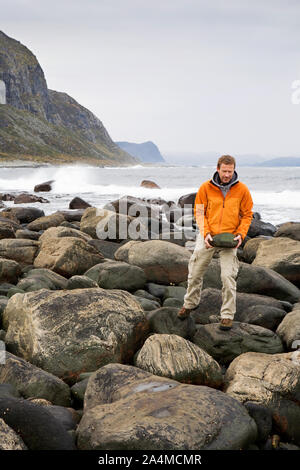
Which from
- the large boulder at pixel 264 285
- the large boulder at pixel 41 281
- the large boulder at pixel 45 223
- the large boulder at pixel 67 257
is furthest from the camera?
the large boulder at pixel 45 223

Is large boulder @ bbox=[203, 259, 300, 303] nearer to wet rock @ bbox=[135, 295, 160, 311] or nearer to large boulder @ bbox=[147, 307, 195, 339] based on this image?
wet rock @ bbox=[135, 295, 160, 311]

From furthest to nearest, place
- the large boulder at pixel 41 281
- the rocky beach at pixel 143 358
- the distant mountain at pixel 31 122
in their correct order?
the distant mountain at pixel 31 122 < the large boulder at pixel 41 281 < the rocky beach at pixel 143 358

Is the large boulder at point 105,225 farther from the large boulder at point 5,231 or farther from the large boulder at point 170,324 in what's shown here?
the large boulder at point 170,324

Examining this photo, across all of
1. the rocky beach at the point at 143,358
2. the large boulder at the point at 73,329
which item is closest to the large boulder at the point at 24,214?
the rocky beach at the point at 143,358

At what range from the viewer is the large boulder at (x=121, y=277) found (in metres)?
7.75

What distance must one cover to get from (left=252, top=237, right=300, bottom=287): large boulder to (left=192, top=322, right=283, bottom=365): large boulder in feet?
11.4

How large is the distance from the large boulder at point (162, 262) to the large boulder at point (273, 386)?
12.7 ft

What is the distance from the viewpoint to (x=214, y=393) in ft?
12.9

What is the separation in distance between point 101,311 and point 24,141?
424 feet

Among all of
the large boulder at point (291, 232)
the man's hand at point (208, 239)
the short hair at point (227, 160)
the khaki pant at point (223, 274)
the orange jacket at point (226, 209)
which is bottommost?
the large boulder at point (291, 232)

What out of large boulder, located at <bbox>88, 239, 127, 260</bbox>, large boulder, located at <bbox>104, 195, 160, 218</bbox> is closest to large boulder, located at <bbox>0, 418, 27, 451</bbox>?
large boulder, located at <bbox>88, 239, 127, 260</bbox>

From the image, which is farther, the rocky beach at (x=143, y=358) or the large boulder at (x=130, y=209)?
the large boulder at (x=130, y=209)
